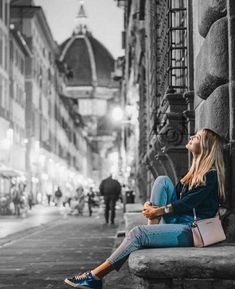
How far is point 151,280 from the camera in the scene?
5250mm

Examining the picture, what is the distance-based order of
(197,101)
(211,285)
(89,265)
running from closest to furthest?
(211,285), (197,101), (89,265)

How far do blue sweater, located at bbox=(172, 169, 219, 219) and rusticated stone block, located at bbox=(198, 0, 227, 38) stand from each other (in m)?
1.45

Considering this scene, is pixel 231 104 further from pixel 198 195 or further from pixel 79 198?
pixel 79 198

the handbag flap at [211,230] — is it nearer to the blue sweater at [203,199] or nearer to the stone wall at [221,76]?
the blue sweater at [203,199]

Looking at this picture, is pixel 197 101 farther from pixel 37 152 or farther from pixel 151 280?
pixel 37 152

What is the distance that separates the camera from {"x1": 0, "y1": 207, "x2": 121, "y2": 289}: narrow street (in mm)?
8668

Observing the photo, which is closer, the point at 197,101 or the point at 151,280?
the point at 151,280

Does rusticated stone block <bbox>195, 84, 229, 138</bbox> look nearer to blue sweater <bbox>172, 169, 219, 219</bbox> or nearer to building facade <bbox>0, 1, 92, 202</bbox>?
blue sweater <bbox>172, 169, 219, 219</bbox>

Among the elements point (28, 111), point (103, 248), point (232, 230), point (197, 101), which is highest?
point (28, 111)

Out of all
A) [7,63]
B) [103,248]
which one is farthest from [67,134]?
[103,248]

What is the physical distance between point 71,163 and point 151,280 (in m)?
109

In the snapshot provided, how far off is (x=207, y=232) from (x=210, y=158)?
2.01 feet

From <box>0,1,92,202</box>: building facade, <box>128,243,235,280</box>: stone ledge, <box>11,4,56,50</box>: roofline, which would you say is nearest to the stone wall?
A: <box>128,243,235,280</box>: stone ledge

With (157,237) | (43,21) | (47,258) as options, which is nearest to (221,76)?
(157,237)
